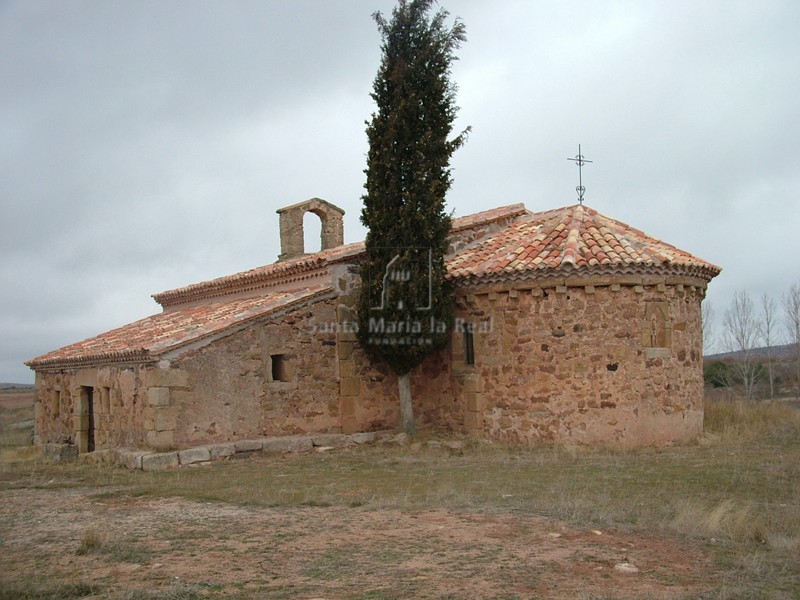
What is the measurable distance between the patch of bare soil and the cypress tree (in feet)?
19.3

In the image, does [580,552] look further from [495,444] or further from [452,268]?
[452,268]

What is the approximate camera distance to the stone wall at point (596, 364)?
1262 cm

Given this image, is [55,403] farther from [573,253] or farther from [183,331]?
[573,253]

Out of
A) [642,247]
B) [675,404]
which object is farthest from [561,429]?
[642,247]

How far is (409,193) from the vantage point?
44.6 ft

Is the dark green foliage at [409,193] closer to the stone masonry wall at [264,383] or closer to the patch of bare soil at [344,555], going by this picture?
the stone masonry wall at [264,383]

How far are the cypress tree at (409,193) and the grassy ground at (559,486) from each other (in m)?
2.20

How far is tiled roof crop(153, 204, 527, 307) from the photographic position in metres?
14.9

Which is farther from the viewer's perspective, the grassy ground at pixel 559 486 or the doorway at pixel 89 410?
the doorway at pixel 89 410

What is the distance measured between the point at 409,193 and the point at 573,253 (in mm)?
3014

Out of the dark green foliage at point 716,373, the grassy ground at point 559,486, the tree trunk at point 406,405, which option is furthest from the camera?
the dark green foliage at point 716,373

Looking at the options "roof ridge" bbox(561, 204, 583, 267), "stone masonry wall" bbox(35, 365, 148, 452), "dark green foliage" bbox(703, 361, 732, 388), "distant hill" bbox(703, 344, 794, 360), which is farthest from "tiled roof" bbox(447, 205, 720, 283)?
"dark green foliage" bbox(703, 361, 732, 388)

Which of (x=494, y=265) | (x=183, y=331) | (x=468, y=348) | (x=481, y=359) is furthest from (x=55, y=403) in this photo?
(x=494, y=265)

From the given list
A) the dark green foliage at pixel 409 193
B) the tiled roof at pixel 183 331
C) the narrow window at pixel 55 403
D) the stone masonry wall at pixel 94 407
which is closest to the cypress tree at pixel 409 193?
the dark green foliage at pixel 409 193
